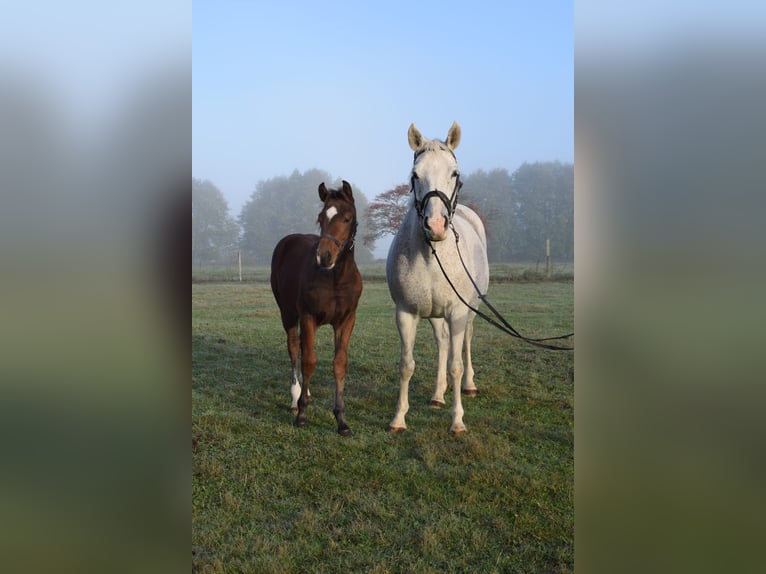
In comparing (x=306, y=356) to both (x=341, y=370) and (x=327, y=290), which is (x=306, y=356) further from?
(x=327, y=290)

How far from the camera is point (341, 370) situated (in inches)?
193

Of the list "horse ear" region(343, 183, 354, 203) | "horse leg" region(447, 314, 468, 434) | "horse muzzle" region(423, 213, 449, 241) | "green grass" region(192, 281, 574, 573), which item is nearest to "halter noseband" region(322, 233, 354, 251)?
"horse ear" region(343, 183, 354, 203)

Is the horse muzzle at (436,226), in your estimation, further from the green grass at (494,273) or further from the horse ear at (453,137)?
the green grass at (494,273)

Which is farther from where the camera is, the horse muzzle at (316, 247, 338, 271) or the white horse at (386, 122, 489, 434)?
the horse muzzle at (316, 247, 338, 271)

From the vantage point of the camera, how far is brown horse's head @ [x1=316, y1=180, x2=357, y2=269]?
4.50 meters

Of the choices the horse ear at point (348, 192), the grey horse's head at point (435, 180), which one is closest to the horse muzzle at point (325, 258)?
the horse ear at point (348, 192)

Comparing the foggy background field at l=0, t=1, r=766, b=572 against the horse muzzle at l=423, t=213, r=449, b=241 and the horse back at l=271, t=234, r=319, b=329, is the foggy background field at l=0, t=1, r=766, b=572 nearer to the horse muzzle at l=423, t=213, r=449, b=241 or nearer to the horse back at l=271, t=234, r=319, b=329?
the horse muzzle at l=423, t=213, r=449, b=241

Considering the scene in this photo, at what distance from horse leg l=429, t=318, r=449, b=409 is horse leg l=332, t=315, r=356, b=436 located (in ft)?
2.90

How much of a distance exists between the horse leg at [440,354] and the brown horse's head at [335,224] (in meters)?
1.24
